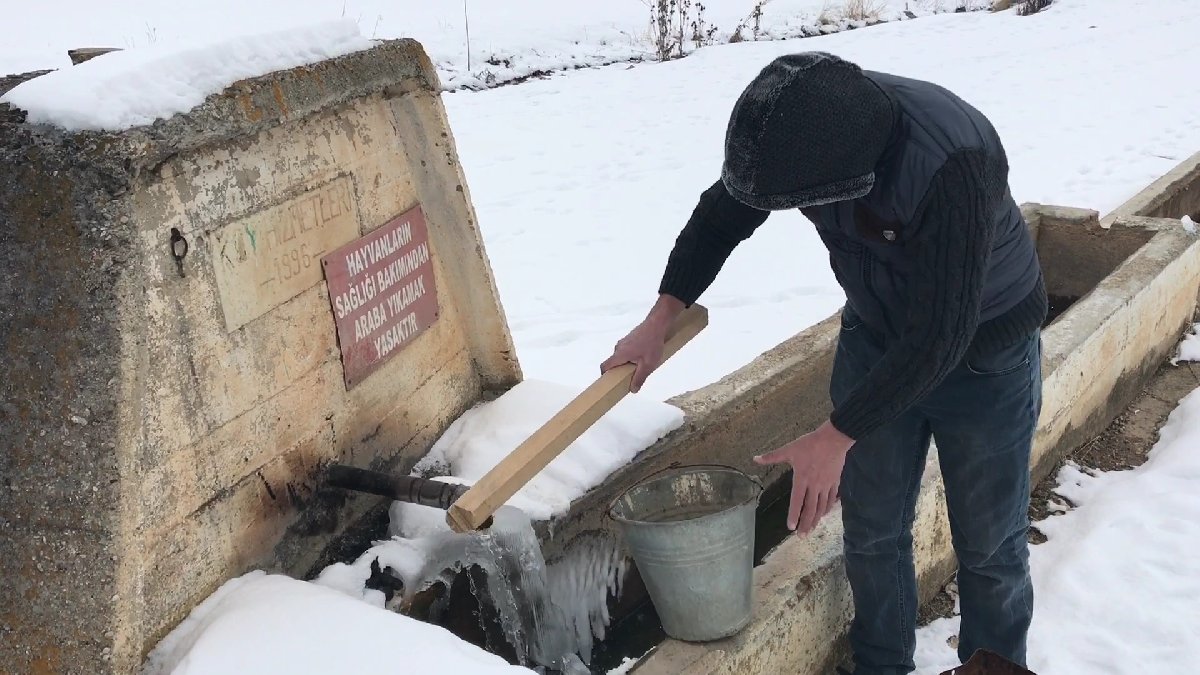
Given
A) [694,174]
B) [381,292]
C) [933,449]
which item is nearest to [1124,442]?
[933,449]

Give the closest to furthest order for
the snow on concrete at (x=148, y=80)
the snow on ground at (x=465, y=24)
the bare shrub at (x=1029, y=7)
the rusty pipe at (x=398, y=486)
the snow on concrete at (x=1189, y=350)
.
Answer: the snow on concrete at (x=148, y=80)
the rusty pipe at (x=398, y=486)
the snow on concrete at (x=1189, y=350)
the snow on ground at (x=465, y=24)
the bare shrub at (x=1029, y=7)

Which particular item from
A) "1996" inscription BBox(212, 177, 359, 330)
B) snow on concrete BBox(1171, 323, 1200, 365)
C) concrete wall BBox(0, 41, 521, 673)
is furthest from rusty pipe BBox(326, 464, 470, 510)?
snow on concrete BBox(1171, 323, 1200, 365)

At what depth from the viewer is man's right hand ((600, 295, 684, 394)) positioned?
2.90 metres

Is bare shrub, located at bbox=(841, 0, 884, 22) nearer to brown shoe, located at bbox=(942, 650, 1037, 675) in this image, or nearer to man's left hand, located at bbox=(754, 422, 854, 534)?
brown shoe, located at bbox=(942, 650, 1037, 675)

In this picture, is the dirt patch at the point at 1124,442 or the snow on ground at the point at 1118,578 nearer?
the snow on ground at the point at 1118,578

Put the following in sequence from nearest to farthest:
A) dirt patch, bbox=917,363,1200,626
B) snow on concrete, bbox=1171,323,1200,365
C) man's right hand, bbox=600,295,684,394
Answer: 1. man's right hand, bbox=600,295,684,394
2. dirt patch, bbox=917,363,1200,626
3. snow on concrete, bbox=1171,323,1200,365

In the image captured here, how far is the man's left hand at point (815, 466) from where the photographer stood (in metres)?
2.30

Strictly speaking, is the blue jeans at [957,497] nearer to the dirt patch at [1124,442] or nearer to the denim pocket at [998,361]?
the denim pocket at [998,361]

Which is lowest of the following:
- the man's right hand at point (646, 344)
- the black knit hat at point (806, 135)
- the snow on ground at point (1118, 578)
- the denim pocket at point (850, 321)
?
the snow on ground at point (1118, 578)

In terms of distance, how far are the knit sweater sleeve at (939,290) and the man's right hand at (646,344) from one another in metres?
0.72

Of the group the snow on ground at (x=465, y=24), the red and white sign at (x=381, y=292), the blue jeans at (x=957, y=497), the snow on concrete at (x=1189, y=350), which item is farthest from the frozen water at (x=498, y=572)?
the snow on ground at (x=465, y=24)

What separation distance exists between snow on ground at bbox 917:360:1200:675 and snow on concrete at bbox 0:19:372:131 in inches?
94.1

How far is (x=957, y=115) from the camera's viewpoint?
228 cm

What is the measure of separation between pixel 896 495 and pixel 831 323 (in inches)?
68.0
